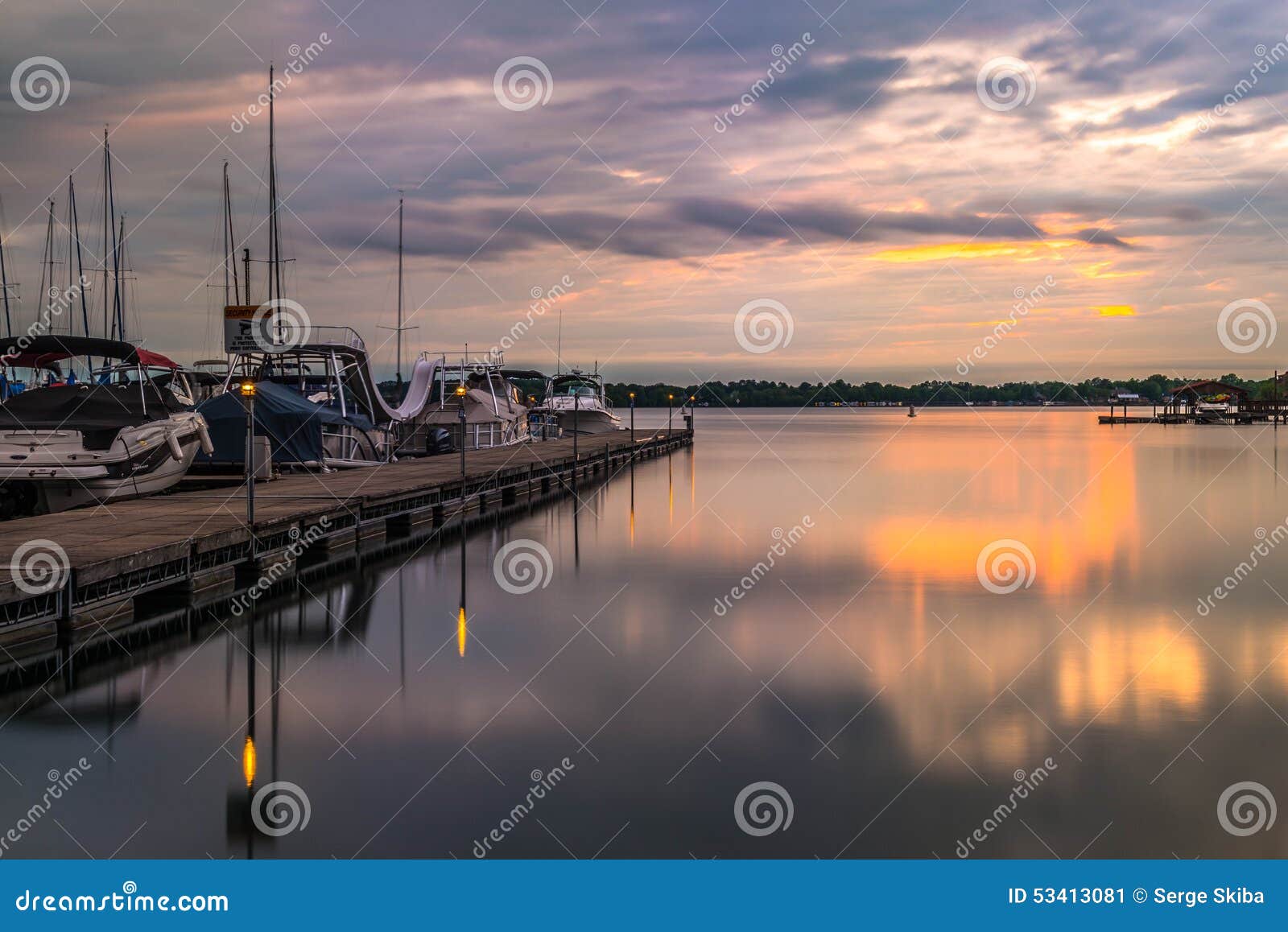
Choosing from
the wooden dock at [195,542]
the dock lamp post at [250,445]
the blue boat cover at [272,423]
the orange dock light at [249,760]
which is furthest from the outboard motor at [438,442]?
the orange dock light at [249,760]

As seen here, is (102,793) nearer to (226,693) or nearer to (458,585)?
(226,693)

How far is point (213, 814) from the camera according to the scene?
32.8 feet

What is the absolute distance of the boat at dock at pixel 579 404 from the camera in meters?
75.6

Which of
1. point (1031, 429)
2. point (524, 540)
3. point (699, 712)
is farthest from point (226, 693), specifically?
point (1031, 429)

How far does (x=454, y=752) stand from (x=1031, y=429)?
12686cm

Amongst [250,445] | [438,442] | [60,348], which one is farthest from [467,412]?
[250,445]

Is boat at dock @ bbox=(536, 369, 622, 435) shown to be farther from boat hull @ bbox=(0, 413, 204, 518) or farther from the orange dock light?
the orange dock light

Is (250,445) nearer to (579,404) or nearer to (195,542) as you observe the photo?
(195,542)

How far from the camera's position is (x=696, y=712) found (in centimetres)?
1373

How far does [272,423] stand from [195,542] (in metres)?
16.2

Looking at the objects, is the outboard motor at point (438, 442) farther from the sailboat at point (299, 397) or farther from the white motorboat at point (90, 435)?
the white motorboat at point (90, 435)

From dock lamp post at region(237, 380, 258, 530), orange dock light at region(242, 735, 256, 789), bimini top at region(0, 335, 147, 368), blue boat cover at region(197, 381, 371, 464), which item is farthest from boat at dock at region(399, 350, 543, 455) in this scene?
orange dock light at region(242, 735, 256, 789)

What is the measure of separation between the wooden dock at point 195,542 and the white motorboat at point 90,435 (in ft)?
2.84

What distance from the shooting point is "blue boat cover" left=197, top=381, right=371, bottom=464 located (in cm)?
3178
